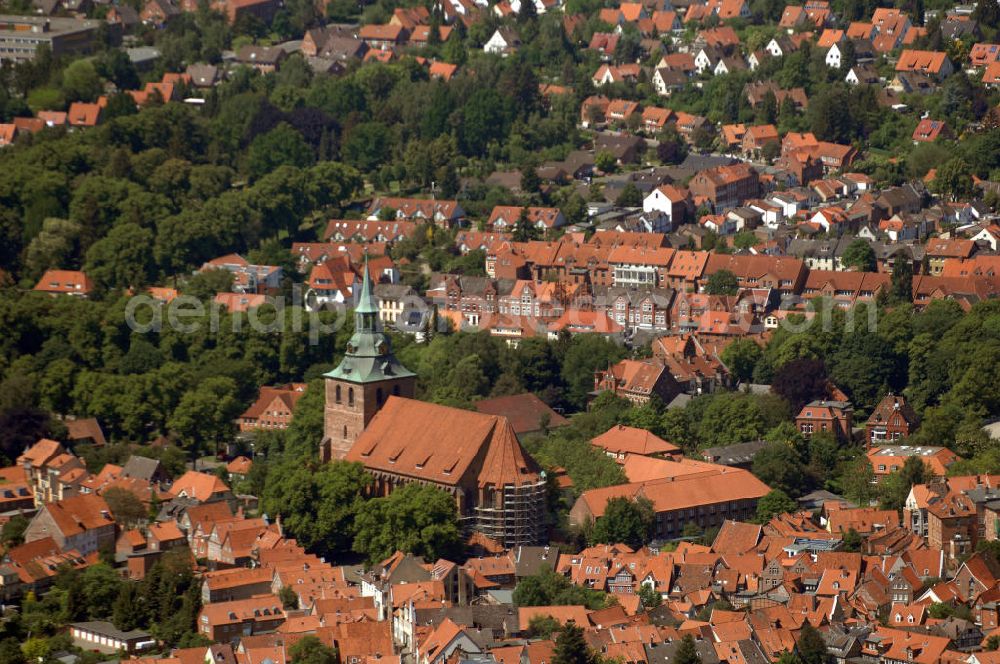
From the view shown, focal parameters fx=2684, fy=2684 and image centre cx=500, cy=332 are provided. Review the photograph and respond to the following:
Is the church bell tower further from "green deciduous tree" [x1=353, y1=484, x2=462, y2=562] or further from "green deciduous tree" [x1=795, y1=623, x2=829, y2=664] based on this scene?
"green deciduous tree" [x1=795, y1=623, x2=829, y2=664]

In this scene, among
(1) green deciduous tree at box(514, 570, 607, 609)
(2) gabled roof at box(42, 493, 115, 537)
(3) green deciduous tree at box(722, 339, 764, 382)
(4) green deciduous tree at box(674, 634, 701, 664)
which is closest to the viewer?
(4) green deciduous tree at box(674, 634, 701, 664)

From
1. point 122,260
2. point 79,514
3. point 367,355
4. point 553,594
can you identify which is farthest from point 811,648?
point 122,260

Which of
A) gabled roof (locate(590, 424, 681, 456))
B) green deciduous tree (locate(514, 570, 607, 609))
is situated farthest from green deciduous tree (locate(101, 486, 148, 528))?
gabled roof (locate(590, 424, 681, 456))

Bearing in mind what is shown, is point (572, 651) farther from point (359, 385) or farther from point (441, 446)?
point (359, 385)

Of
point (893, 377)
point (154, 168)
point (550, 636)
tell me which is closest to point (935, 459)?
point (893, 377)

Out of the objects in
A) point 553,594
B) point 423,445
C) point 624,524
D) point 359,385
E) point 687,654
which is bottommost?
point 624,524

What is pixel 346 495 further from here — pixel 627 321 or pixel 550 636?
pixel 627 321

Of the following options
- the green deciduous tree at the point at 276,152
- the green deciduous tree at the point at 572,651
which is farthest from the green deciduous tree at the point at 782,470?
the green deciduous tree at the point at 276,152

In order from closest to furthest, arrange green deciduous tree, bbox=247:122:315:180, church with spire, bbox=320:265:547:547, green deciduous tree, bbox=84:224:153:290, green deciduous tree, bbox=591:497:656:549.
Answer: green deciduous tree, bbox=591:497:656:549, church with spire, bbox=320:265:547:547, green deciduous tree, bbox=84:224:153:290, green deciduous tree, bbox=247:122:315:180

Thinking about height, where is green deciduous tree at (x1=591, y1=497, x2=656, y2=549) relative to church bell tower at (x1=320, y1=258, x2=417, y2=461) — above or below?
below
